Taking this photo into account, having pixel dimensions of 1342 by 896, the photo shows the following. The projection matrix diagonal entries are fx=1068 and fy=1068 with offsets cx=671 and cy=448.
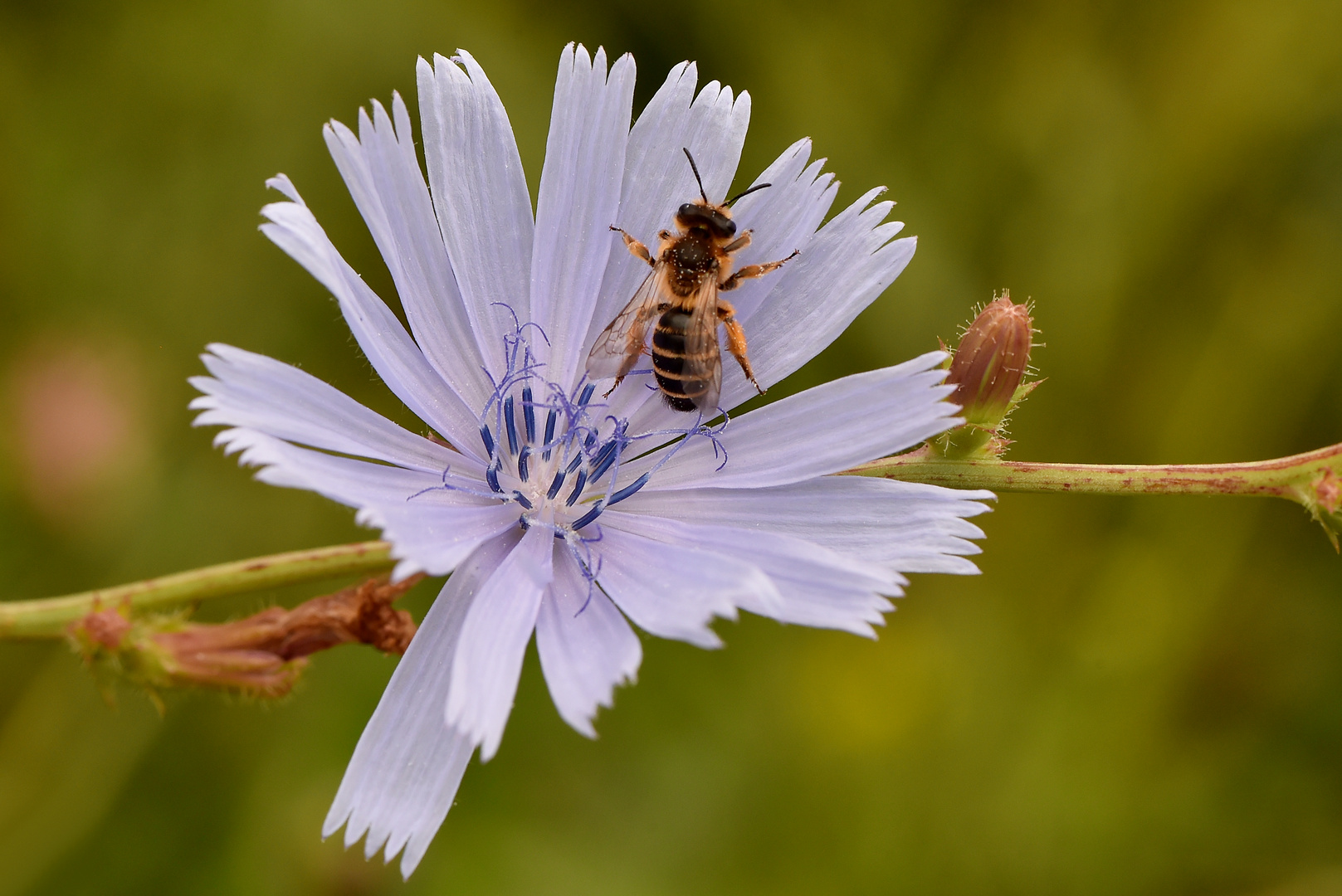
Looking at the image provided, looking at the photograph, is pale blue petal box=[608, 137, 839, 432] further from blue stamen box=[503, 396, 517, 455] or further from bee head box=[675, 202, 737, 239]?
blue stamen box=[503, 396, 517, 455]

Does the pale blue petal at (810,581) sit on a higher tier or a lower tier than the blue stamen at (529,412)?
lower

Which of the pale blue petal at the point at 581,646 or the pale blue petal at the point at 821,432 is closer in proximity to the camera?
the pale blue petal at the point at 581,646

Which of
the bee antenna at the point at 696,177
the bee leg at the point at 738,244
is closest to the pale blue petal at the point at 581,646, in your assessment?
the bee leg at the point at 738,244

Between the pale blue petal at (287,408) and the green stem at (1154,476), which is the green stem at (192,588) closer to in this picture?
the pale blue petal at (287,408)

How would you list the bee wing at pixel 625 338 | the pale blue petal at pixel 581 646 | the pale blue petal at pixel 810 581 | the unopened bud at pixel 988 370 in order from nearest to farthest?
the pale blue petal at pixel 581 646 < the pale blue petal at pixel 810 581 < the unopened bud at pixel 988 370 < the bee wing at pixel 625 338

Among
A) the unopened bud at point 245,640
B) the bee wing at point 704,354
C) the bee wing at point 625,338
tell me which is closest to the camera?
the unopened bud at point 245,640

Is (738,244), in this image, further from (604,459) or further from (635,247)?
(604,459)

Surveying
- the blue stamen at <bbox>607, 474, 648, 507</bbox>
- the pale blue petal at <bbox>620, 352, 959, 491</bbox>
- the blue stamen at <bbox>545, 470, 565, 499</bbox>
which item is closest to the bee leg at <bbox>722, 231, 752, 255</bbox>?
the pale blue petal at <bbox>620, 352, 959, 491</bbox>
